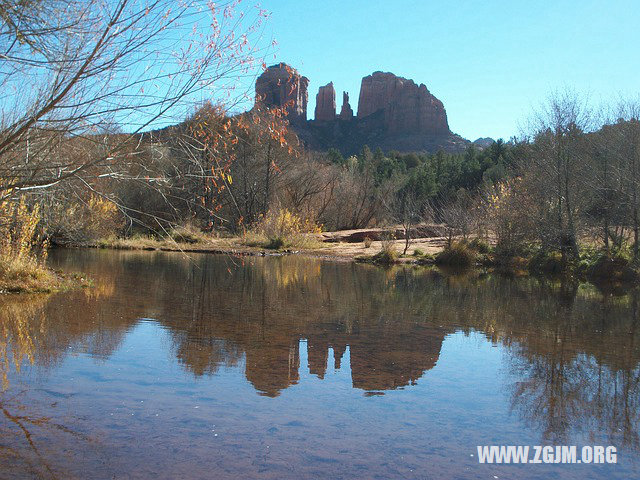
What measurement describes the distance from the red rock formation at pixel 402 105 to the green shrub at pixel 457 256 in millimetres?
100637

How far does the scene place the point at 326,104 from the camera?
13112 cm

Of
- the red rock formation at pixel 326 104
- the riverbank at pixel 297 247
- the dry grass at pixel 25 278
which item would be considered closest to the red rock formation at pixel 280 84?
the dry grass at pixel 25 278

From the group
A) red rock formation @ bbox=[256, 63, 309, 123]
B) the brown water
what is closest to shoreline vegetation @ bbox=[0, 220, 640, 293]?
the brown water

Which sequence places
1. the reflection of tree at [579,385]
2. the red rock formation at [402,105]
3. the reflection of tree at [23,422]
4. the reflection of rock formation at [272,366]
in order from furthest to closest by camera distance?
the red rock formation at [402,105], the reflection of rock formation at [272,366], the reflection of tree at [579,385], the reflection of tree at [23,422]

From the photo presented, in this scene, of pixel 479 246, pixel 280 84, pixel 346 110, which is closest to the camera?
pixel 280 84

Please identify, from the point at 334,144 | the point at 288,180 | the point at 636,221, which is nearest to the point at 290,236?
the point at 288,180

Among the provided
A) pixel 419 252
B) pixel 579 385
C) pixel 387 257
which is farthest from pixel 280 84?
pixel 419 252

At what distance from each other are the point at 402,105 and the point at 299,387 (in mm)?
126359

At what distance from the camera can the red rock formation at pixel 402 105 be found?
124 m

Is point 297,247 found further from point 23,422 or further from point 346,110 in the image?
point 346,110

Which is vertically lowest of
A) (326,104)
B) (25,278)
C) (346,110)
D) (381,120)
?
(25,278)

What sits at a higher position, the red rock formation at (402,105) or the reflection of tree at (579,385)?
the red rock formation at (402,105)

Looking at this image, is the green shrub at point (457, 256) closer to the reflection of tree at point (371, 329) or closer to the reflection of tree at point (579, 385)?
the reflection of tree at point (371, 329)

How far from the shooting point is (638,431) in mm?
5449
